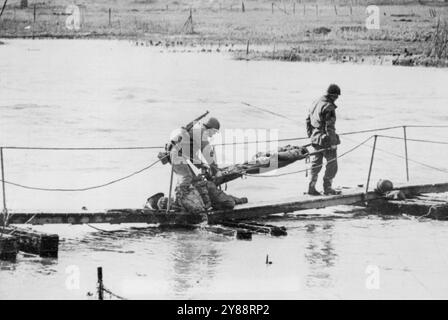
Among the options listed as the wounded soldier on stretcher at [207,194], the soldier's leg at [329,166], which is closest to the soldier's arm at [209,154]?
the wounded soldier on stretcher at [207,194]

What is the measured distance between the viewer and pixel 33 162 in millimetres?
18016

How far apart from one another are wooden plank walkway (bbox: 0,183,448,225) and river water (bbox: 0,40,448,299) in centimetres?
20

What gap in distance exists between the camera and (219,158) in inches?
758

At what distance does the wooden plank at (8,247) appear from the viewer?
11008 millimetres

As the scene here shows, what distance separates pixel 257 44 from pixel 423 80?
7.53 meters

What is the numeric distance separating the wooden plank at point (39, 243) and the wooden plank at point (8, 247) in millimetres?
250

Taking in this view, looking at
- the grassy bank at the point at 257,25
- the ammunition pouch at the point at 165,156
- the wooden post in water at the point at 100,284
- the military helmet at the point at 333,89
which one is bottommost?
the wooden post in water at the point at 100,284

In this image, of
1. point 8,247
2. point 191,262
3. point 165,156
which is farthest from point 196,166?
point 8,247

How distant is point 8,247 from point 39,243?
0.38 metres

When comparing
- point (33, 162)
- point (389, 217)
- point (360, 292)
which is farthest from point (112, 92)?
point (360, 292)

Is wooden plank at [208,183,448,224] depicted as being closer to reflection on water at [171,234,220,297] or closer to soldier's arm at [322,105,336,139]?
reflection on water at [171,234,220,297]

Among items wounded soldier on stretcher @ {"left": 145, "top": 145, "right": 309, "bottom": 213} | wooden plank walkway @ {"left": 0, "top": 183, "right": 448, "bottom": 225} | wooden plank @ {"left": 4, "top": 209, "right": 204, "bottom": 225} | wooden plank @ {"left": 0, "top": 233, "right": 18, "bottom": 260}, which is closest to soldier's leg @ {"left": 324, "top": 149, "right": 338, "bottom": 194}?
wooden plank walkway @ {"left": 0, "top": 183, "right": 448, "bottom": 225}

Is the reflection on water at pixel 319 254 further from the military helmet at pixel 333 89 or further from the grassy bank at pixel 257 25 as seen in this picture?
the grassy bank at pixel 257 25
